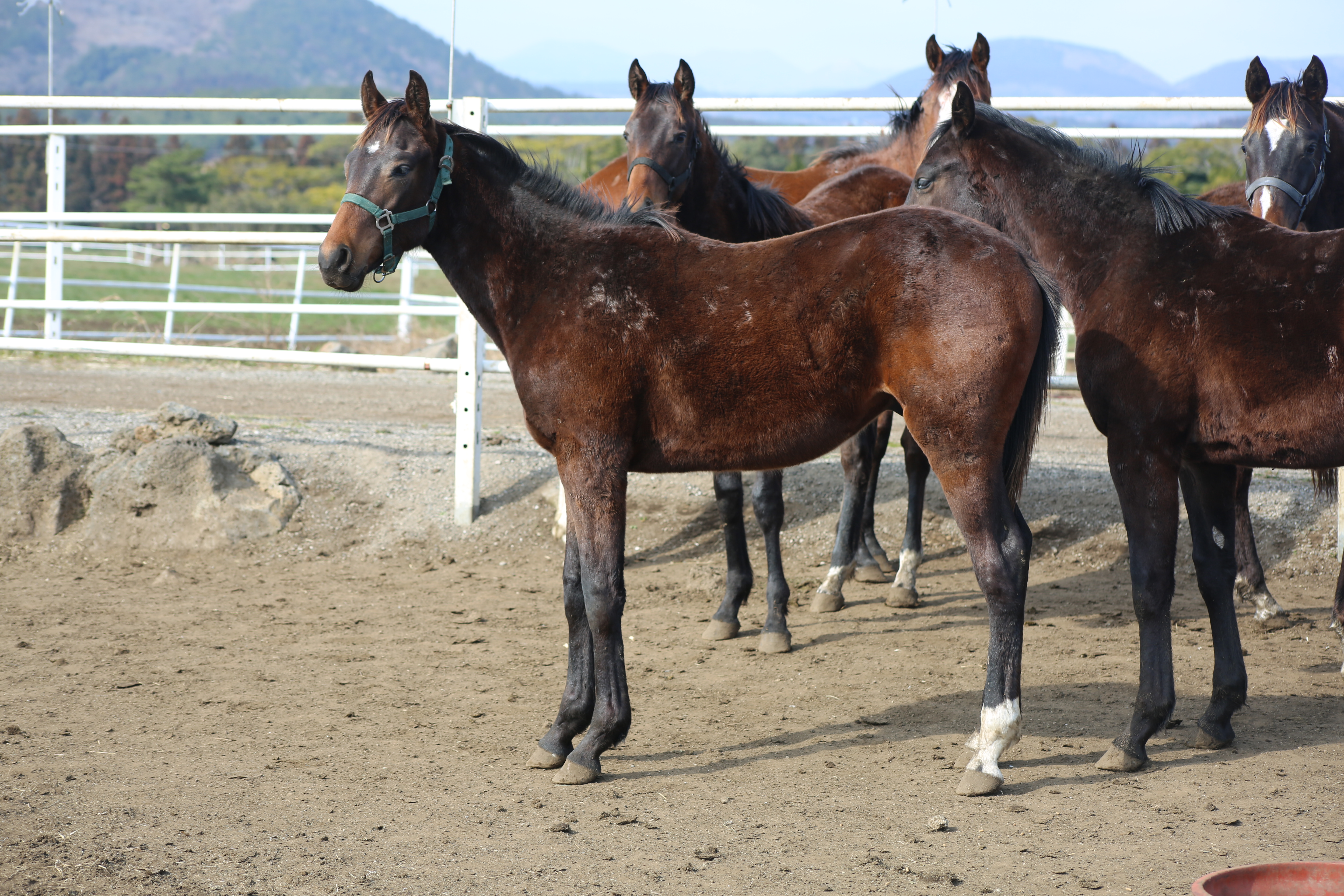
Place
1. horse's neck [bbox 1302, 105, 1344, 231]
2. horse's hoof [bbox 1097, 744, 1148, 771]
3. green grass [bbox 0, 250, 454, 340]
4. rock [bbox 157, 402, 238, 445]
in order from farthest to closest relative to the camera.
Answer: green grass [bbox 0, 250, 454, 340] → rock [bbox 157, 402, 238, 445] → horse's neck [bbox 1302, 105, 1344, 231] → horse's hoof [bbox 1097, 744, 1148, 771]

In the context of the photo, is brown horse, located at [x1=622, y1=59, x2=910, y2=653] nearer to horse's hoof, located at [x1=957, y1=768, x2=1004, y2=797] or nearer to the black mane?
the black mane

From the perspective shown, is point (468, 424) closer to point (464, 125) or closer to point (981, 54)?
point (464, 125)

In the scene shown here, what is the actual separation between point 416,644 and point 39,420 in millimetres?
4526

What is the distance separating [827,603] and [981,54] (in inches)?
124

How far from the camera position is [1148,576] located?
355cm

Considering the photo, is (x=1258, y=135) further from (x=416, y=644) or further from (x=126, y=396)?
(x=126, y=396)

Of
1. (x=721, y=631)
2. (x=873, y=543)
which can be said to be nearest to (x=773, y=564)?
(x=721, y=631)

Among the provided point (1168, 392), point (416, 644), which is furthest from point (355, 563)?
point (1168, 392)

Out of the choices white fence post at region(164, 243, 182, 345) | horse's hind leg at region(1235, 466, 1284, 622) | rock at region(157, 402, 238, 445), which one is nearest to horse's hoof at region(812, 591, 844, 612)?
horse's hind leg at region(1235, 466, 1284, 622)

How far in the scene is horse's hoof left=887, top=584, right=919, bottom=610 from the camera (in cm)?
560

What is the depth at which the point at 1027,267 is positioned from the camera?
332 cm

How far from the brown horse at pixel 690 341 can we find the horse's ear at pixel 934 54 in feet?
10.4

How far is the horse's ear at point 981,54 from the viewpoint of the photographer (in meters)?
5.88

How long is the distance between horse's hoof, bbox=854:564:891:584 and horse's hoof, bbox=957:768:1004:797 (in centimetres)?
281
